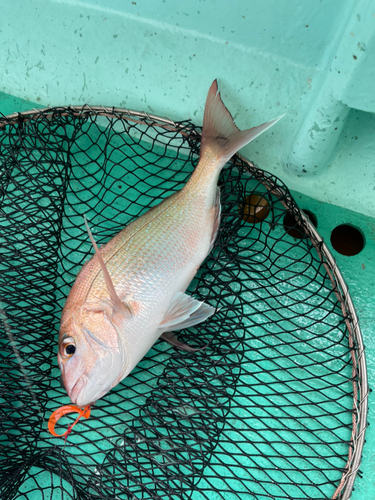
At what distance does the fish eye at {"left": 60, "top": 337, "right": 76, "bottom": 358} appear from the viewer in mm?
1610

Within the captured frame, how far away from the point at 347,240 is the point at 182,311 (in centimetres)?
113

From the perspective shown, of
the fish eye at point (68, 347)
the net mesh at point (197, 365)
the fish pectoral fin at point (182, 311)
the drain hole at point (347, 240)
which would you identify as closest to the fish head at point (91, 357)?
the fish eye at point (68, 347)

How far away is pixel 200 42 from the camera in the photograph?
6.16 feet

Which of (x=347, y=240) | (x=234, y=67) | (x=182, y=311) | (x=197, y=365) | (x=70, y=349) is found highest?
(x=234, y=67)

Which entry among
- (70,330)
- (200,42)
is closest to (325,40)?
(200,42)

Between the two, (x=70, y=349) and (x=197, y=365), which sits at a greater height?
(x=197, y=365)

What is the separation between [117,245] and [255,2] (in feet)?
4.07

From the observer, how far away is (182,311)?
165 cm

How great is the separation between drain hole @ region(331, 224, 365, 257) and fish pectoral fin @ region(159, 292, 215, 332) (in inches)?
37.1

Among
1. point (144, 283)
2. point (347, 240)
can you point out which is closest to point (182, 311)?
point (144, 283)

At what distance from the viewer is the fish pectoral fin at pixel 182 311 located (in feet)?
5.39

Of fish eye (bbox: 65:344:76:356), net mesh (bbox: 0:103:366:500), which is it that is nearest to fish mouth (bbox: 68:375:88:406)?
fish eye (bbox: 65:344:76:356)

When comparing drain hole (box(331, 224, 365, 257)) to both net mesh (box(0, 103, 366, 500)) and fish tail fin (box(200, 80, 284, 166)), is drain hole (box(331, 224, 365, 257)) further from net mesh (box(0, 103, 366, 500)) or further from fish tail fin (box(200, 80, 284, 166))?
fish tail fin (box(200, 80, 284, 166))

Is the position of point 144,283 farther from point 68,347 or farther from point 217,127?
point 217,127
